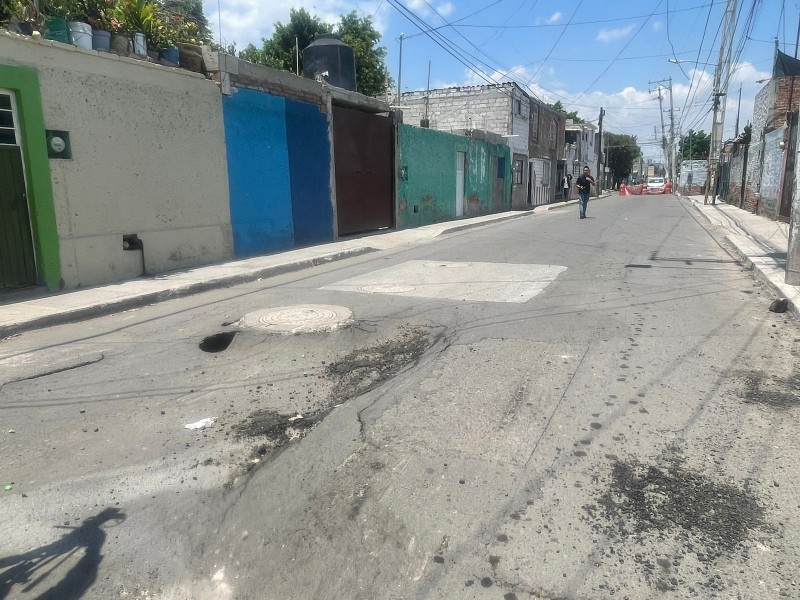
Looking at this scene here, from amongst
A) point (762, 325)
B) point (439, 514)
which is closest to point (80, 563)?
point (439, 514)

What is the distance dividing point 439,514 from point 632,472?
116 centimetres

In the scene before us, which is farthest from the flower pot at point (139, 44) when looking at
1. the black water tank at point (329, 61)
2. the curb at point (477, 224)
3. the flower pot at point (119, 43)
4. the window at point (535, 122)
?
the window at point (535, 122)

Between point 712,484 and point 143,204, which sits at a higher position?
point 143,204

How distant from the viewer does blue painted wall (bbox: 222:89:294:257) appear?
11.6 metres

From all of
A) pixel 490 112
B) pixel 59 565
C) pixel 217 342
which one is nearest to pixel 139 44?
pixel 217 342

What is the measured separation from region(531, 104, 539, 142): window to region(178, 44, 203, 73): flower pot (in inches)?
1056

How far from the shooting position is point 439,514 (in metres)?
2.92

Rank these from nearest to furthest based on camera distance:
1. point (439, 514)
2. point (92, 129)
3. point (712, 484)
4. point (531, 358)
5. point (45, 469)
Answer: point (439, 514)
point (712, 484)
point (45, 469)
point (531, 358)
point (92, 129)

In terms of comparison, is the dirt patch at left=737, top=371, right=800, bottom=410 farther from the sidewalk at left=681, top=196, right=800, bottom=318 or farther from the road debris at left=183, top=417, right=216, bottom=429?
the road debris at left=183, top=417, right=216, bottom=429

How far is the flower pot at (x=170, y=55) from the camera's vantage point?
1030 centimetres

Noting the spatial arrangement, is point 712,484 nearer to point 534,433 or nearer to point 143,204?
point 534,433

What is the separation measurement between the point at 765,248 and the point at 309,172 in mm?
9974

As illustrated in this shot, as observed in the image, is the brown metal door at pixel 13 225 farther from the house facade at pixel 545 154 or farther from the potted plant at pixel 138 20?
the house facade at pixel 545 154

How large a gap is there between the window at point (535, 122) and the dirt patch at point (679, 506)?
111 ft
